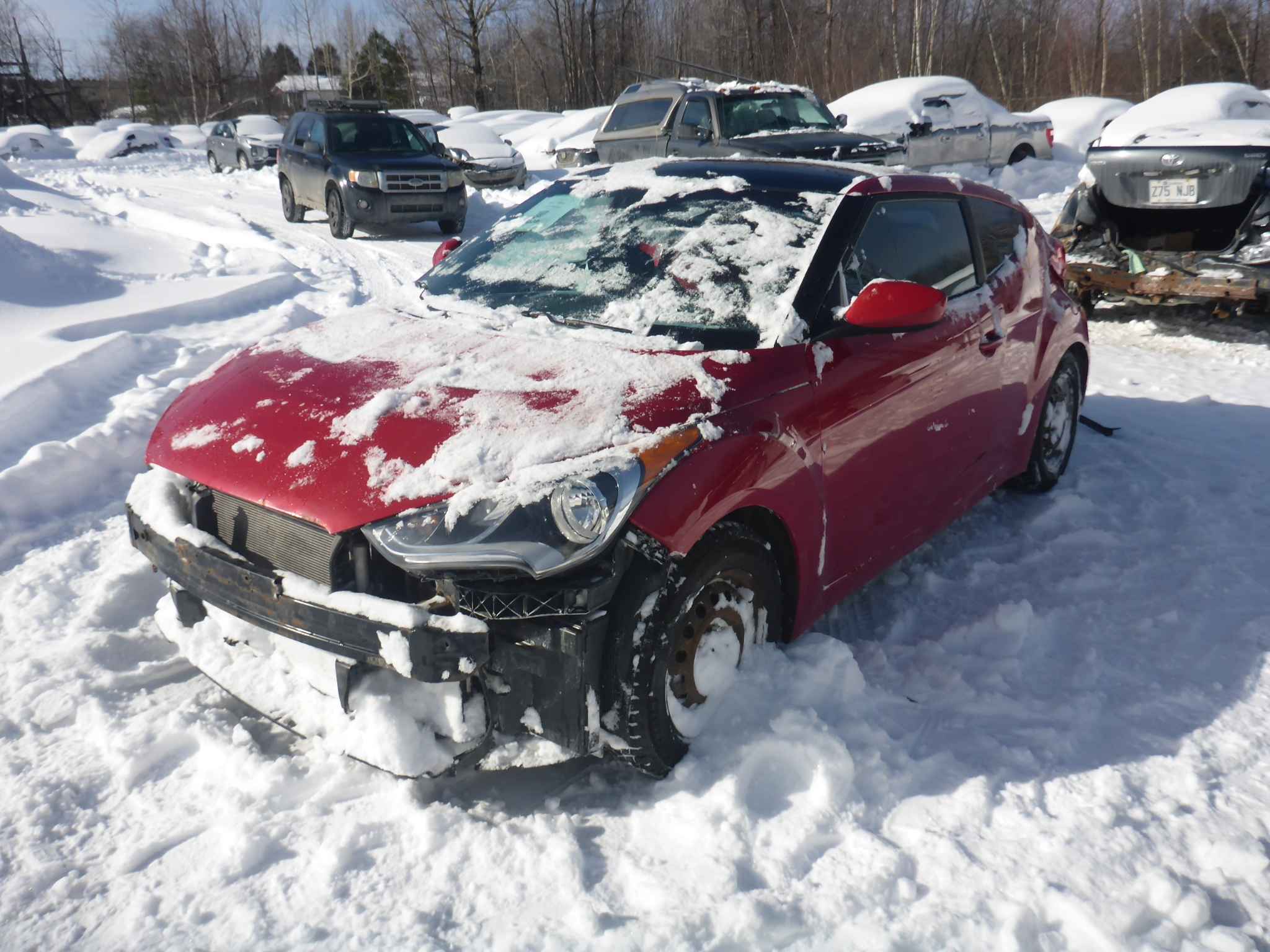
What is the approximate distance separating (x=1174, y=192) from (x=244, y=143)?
846 inches

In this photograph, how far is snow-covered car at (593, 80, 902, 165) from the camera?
11367mm

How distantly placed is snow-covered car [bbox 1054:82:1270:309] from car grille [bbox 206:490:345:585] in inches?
277

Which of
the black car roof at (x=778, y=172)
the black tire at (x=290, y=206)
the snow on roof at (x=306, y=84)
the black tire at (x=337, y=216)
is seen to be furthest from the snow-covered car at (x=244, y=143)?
the snow on roof at (x=306, y=84)

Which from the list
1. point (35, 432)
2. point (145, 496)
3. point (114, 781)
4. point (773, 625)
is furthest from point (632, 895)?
point (35, 432)

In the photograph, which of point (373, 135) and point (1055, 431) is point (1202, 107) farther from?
point (373, 135)

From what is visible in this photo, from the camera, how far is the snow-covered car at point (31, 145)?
109 feet

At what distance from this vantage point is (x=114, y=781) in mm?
2697

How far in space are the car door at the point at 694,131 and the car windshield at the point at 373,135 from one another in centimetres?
379

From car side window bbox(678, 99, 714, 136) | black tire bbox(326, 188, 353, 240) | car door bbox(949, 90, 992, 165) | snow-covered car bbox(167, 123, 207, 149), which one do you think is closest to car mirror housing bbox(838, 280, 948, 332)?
car side window bbox(678, 99, 714, 136)

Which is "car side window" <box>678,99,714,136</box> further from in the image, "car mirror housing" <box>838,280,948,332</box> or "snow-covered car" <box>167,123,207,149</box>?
"snow-covered car" <box>167,123,207,149</box>

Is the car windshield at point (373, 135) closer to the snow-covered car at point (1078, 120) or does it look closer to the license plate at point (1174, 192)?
the license plate at point (1174, 192)

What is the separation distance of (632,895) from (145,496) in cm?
183

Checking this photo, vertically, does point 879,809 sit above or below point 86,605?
below

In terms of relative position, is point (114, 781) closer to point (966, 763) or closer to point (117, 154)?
point (966, 763)
